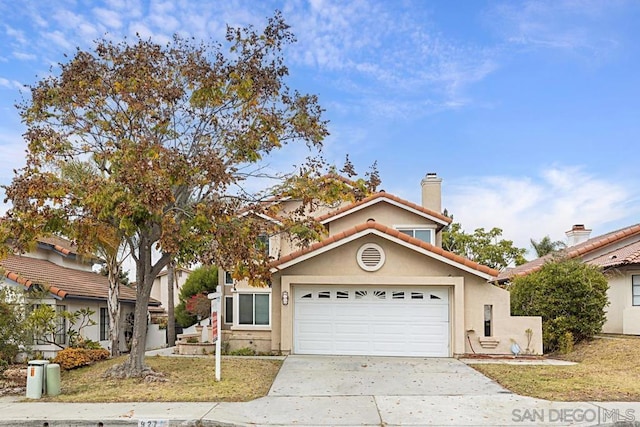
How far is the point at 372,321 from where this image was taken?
60.1 feet

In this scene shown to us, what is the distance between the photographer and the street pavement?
976 centimetres

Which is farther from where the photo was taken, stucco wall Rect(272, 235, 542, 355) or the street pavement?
stucco wall Rect(272, 235, 542, 355)

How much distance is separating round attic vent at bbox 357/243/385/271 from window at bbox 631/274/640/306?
387 inches

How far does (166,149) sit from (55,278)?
1107 centimetres

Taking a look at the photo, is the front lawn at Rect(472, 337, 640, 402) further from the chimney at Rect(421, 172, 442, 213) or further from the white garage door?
the chimney at Rect(421, 172, 442, 213)

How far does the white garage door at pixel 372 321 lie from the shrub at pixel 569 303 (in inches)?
134

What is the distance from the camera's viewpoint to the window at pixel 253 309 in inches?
784

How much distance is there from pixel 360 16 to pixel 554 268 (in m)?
10.2

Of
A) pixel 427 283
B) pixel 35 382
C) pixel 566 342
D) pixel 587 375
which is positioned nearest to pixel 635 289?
pixel 566 342

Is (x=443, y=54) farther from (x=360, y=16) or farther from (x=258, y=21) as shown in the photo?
(x=258, y=21)

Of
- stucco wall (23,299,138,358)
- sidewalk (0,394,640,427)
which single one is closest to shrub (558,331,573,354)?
sidewalk (0,394,640,427)

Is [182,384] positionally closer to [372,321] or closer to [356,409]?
[356,409]

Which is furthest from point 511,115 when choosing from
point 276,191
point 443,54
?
point 276,191

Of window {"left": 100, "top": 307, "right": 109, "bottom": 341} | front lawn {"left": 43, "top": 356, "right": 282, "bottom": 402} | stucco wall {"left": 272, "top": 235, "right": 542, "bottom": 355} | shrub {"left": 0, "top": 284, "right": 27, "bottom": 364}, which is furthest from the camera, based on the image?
window {"left": 100, "top": 307, "right": 109, "bottom": 341}
